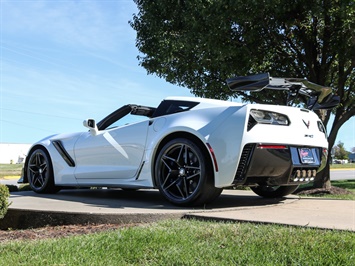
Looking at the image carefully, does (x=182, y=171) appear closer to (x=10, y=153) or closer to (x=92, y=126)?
(x=92, y=126)

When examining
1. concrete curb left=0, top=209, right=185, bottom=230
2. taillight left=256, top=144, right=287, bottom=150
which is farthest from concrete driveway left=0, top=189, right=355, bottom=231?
taillight left=256, top=144, right=287, bottom=150

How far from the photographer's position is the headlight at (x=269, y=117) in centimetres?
433

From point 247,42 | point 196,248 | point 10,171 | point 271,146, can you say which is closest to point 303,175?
point 271,146

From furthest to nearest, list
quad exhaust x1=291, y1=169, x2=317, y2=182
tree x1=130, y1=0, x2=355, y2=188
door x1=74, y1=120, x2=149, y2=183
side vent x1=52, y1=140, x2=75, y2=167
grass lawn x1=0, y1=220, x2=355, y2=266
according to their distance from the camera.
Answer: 1. tree x1=130, y1=0, x2=355, y2=188
2. side vent x1=52, y1=140, x2=75, y2=167
3. door x1=74, y1=120, x2=149, y2=183
4. quad exhaust x1=291, y1=169, x2=317, y2=182
5. grass lawn x1=0, y1=220, x2=355, y2=266

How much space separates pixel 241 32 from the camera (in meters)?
9.95

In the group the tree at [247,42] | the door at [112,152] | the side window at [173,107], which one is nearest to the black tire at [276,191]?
the side window at [173,107]

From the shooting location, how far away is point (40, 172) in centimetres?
651

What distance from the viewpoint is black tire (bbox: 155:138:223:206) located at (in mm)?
4379

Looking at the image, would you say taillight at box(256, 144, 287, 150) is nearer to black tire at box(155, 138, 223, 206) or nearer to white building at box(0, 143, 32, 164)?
black tire at box(155, 138, 223, 206)

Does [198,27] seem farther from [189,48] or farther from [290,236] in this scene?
[290,236]

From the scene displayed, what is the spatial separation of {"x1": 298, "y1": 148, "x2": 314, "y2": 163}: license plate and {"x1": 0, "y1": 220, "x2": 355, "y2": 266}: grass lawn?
1.49 metres

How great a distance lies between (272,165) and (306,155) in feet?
1.96

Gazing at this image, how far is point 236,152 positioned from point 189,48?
257 inches


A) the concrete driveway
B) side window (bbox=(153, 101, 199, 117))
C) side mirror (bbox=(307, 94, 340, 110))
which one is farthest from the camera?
side mirror (bbox=(307, 94, 340, 110))
